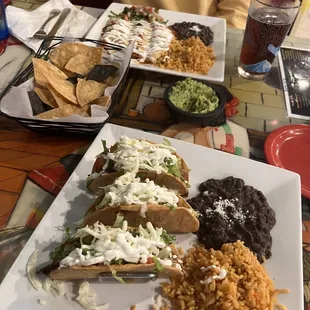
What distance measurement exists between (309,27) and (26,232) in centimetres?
290

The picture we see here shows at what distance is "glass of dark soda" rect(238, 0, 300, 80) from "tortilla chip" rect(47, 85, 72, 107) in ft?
3.54

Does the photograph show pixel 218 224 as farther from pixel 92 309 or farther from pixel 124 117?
pixel 124 117

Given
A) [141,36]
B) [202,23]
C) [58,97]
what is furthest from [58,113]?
[202,23]

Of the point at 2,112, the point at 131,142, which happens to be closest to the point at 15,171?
the point at 2,112

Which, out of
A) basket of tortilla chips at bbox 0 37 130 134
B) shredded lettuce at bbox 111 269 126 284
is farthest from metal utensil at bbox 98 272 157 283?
basket of tortilla chips at bbox 0 37 130 134

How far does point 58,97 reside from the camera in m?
1.80

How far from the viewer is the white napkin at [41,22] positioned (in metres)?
2.39

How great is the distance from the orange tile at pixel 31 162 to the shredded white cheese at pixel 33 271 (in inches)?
19.2

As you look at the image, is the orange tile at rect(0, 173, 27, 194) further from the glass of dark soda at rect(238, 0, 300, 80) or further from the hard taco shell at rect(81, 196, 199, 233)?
the glass of dark soda at rect(238, 0, 300, 80)

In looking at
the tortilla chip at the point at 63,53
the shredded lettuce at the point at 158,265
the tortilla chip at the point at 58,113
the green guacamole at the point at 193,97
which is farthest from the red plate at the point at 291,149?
the tortilla chip at the point at 63,53

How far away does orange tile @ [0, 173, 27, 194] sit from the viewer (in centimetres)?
156

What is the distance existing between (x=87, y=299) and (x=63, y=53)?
131 cm

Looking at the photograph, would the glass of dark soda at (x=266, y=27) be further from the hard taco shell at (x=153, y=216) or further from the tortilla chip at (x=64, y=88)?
the hard taco shell at (x=153, y=216)

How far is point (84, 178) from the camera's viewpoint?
5.18ft
